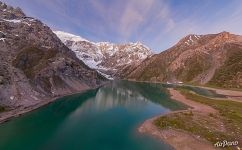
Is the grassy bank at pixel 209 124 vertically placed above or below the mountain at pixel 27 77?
below

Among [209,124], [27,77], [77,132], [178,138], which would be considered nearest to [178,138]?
[178,138]

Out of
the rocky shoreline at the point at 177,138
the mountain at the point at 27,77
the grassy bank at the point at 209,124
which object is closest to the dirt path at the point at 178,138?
the rocky shoreline at the point at 177,138

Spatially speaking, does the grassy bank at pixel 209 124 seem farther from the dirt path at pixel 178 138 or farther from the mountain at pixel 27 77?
the mountain at pixel 27 77

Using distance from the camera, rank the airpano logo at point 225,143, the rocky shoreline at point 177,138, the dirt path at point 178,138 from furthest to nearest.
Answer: the rocky shoreline at point 177,138
the dirt path at point 178,138
the airpano logo at point 225,143

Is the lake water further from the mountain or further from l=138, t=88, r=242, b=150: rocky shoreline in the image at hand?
the mountain

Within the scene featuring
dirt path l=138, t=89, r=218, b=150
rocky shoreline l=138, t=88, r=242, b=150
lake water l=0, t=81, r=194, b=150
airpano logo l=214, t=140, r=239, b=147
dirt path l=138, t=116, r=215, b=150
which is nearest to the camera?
airpano logo l=214, t=140, r=239, b=147

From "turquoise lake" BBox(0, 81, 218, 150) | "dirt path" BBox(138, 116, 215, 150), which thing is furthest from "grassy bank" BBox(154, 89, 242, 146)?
"turquoise lake" BBox(0, 81, 218, 150)

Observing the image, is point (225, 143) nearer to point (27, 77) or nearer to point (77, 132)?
point (77, 132)

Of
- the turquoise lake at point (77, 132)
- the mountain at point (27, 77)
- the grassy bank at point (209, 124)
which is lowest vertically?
the turquoise lake at point (77, 132)

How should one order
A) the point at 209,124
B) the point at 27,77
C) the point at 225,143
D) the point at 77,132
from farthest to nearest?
the point at 27,77
the point at 209,124
the point at 77,132
the point at 225,143

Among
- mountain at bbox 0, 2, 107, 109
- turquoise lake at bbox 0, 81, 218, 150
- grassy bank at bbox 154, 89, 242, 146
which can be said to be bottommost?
turquoise lake at bbox 0, 81, 218, 150

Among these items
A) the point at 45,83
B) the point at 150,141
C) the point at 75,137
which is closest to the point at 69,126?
the point at 75,137
